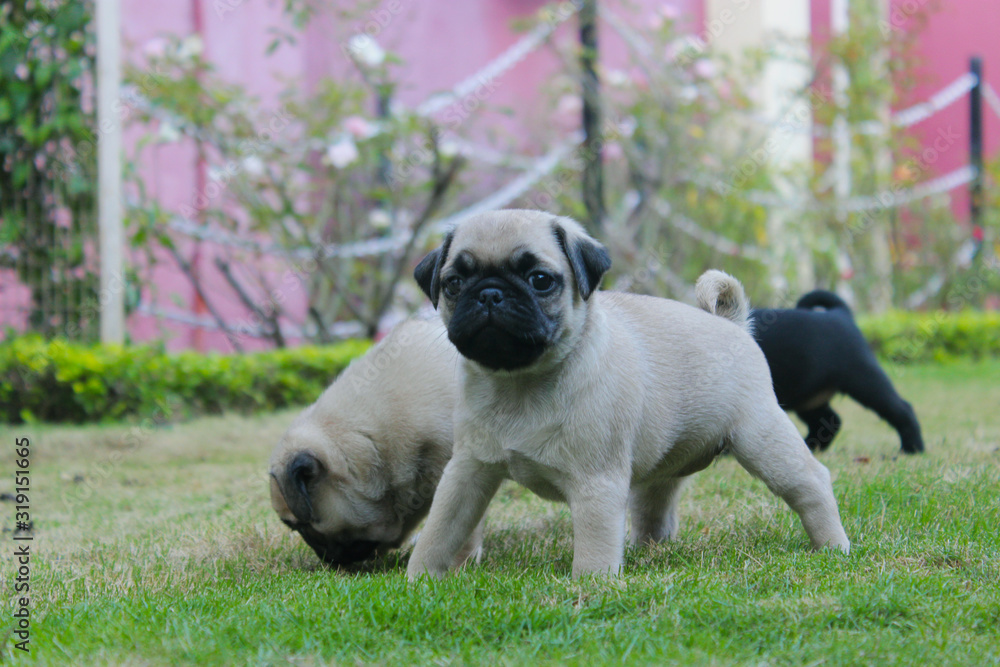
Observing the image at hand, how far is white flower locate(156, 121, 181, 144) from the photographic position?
7812 millimetres

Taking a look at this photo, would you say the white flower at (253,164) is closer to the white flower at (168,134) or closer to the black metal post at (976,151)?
the white flower at (168,134)

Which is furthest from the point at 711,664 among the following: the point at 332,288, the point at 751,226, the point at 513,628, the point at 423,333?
the point at 751,226

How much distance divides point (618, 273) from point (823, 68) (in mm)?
3910

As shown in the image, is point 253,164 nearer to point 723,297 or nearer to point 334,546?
point 334,546

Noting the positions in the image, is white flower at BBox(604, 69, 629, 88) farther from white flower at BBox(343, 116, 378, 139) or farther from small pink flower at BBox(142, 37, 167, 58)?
small pink flower at BBox(142, 37, 167, 58)

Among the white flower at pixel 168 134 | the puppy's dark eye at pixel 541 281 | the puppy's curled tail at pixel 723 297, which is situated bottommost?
the puppy's curled tail at pixel 723 297

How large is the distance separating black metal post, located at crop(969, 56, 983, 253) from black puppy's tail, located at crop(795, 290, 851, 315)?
26.2ft

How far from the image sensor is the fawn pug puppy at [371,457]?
3.45 meters

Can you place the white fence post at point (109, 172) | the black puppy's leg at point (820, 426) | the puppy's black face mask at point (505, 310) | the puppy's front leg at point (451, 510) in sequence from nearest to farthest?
the puppy's black face mask at point (505, 310) < the puppy's front leg at point (451, 510) < the black puppy's leg at point (820, 426) < the white fence post at point (109, 172)

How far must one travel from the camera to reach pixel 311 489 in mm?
3457

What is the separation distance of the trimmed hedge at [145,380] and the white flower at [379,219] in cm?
135

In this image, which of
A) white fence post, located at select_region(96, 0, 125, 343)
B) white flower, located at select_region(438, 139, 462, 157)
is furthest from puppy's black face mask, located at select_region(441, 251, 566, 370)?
white flower, located at select_region(438, 139, 462, 157)

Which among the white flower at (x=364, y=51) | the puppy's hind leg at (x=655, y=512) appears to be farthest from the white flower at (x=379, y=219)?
the puppy's hind leg at (x=655, y=512)

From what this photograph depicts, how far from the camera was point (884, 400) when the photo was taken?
495 centimetres
